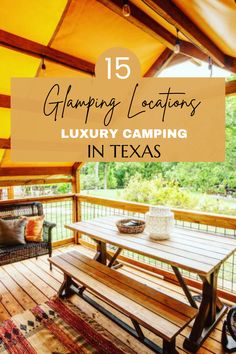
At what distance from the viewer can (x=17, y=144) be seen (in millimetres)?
3457

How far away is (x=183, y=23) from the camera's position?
1.76 m

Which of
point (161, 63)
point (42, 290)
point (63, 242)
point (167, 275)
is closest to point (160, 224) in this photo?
point (167, 275)

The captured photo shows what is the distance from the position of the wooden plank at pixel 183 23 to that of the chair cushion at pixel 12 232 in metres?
2.76

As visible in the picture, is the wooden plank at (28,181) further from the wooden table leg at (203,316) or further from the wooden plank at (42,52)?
the wooden table leg at (203,316)

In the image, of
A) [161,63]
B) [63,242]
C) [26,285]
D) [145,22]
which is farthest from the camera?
[63,242]

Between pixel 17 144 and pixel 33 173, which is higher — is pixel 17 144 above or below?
above

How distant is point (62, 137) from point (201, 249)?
2.60 metres

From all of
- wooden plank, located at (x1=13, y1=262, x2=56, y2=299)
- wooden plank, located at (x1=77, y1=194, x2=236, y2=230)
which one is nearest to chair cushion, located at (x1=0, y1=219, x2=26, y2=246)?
wooden plank, located at (x1=13, y1=262, x2=56, y2=299)

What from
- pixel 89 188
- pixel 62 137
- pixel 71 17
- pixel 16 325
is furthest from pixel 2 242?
pixel 89 188

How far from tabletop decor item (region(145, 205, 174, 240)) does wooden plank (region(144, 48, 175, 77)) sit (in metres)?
2.14

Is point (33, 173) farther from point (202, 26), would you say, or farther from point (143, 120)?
point (202, 26)

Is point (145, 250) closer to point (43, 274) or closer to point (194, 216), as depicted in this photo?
point (194, 216)

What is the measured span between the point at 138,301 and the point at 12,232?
1939 millimetres

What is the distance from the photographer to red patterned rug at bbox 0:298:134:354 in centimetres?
193
